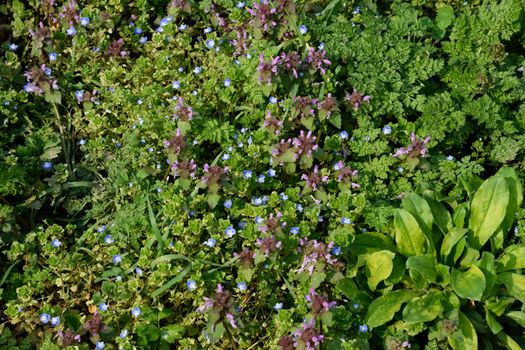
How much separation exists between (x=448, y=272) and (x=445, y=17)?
2034 millimetres

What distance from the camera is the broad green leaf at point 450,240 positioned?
11.1 ft

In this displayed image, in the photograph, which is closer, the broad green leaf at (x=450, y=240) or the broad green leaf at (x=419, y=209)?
the broad green leaf at (x=450, y=240)

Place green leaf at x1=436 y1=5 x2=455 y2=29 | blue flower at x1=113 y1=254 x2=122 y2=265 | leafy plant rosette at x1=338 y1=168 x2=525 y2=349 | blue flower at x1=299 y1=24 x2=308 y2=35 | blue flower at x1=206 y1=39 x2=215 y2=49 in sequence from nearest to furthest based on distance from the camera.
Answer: leafy plant rosette at x1=338 y1=168 x2=525 y2=349, blue flower at x1=113 y1=254 x2=122 y2=265, blue flower at x1=299 y1=24 x2=308 y2=35, blue flower at x1=206 y1=39 x2=215 y2=49, green leaf at x1=436 y1=5 x2=455 y2=29

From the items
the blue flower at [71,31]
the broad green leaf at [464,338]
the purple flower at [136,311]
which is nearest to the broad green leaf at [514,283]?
the broad green leaf at [464,338]

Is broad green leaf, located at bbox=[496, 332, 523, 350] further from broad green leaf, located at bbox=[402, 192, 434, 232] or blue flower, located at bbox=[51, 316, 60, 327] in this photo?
blue flower, located at bbox=[51, 316, 60, 327]

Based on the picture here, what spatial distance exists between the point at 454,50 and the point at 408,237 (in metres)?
1.47

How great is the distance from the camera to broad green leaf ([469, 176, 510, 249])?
3516mm

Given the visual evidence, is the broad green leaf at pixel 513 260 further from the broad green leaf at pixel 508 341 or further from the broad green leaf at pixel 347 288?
the broad green leaf at pixel 347 288

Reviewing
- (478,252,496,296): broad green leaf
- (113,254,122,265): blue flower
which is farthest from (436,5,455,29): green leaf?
(113,254,122,265): blue flower

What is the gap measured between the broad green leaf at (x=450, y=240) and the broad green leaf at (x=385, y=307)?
259 mm

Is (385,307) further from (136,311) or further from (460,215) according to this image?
(136,311)

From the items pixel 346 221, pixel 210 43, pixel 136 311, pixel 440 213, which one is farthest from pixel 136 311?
pixel 210 43

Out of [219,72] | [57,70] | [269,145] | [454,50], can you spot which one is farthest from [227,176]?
[454,50]

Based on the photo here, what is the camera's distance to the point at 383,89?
3.99 metres
